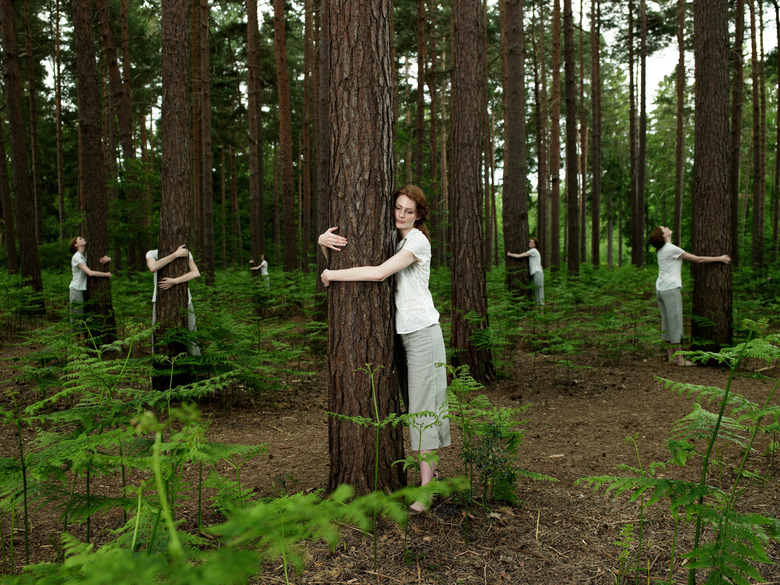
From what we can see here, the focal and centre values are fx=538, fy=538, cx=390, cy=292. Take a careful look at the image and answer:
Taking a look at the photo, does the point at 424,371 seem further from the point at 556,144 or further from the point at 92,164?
the point at 556,144

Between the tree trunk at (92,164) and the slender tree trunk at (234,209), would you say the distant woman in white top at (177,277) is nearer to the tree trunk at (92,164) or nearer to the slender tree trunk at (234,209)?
the tree trunk at (92,164)

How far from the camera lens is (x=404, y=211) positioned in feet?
10.7

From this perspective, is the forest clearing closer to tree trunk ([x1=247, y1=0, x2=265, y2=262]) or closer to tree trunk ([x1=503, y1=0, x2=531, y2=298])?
tree trunk ([x1=503, y1=0, x2=531, y2=298])

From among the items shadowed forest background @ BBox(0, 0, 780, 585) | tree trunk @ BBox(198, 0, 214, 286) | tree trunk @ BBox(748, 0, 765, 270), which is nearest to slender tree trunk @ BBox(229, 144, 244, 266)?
tree trunk @ BBox(198, 0, 214, 286)

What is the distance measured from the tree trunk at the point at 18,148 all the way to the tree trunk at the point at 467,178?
Result: 29.5 ft

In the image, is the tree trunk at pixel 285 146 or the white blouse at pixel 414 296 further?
the tree trunk at pixel 285 146

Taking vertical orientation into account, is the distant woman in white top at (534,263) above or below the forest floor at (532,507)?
above

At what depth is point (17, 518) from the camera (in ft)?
10.6

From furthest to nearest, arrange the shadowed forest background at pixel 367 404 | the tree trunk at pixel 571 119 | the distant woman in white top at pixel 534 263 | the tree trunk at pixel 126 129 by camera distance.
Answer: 1. the tree trunk at pixel 571 119
2. the tree trunk at pixel 126 129
3. the distant woman in white top at pixel 534 263
4. the shadowed forest background at pixel 367 404

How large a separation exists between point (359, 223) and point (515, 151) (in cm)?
886

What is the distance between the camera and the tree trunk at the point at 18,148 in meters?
10.7

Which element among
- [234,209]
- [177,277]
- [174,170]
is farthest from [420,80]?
[234,209]

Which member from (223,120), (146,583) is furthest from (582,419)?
(223,120)

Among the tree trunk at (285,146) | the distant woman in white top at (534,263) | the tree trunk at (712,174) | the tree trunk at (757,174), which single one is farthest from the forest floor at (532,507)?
the tree trunk at (757,174)
